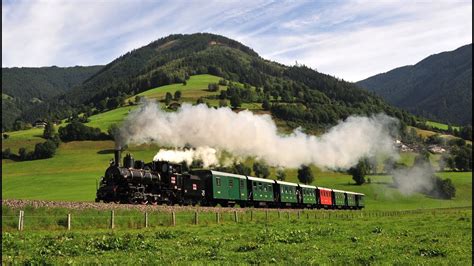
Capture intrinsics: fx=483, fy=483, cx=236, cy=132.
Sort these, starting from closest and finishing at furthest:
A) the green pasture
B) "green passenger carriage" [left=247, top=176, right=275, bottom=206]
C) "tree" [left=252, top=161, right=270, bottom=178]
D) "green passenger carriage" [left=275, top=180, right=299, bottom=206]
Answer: "green passenger carriage" [left=247, top=176, right=275, bottom=206] < "green passenger carriage" [left=275, top=180, right=299, bottom=206] < the green pasture < "tree" [left=252, top=161, right=270, bottom=178]

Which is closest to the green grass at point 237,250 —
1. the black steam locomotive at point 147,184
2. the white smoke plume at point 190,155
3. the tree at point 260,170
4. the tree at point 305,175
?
the black steam locomotive at point 147,184

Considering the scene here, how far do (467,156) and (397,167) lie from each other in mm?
31212

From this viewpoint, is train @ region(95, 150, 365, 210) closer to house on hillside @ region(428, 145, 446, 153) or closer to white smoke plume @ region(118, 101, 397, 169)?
white smoke plume @ region(118, 101, 397, 169)

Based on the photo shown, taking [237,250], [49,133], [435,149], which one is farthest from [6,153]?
[435,149]

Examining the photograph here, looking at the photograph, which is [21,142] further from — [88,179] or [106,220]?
[106,220]

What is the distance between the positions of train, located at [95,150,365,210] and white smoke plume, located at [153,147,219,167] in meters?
5.90

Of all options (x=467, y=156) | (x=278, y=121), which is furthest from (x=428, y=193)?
(x=278, y=121)

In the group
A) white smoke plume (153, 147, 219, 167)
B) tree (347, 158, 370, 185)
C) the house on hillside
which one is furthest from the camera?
the house on hillside

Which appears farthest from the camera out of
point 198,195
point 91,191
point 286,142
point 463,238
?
point 91,191

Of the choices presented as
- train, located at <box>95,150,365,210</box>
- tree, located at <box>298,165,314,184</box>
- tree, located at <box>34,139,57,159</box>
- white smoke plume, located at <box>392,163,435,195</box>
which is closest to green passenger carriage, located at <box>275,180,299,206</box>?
train, located at <box>95,150,365,210</box>

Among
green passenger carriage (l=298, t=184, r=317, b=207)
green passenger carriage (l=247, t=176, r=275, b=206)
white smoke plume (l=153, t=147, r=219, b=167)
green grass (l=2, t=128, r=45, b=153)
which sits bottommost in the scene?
green passenger carriage (l=298, t=184, r=317, b=207)

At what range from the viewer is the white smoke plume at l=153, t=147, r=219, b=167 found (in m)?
56.2

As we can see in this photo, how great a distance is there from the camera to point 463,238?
75.7 feet

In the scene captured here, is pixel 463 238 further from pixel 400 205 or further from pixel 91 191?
pixel 400 205
